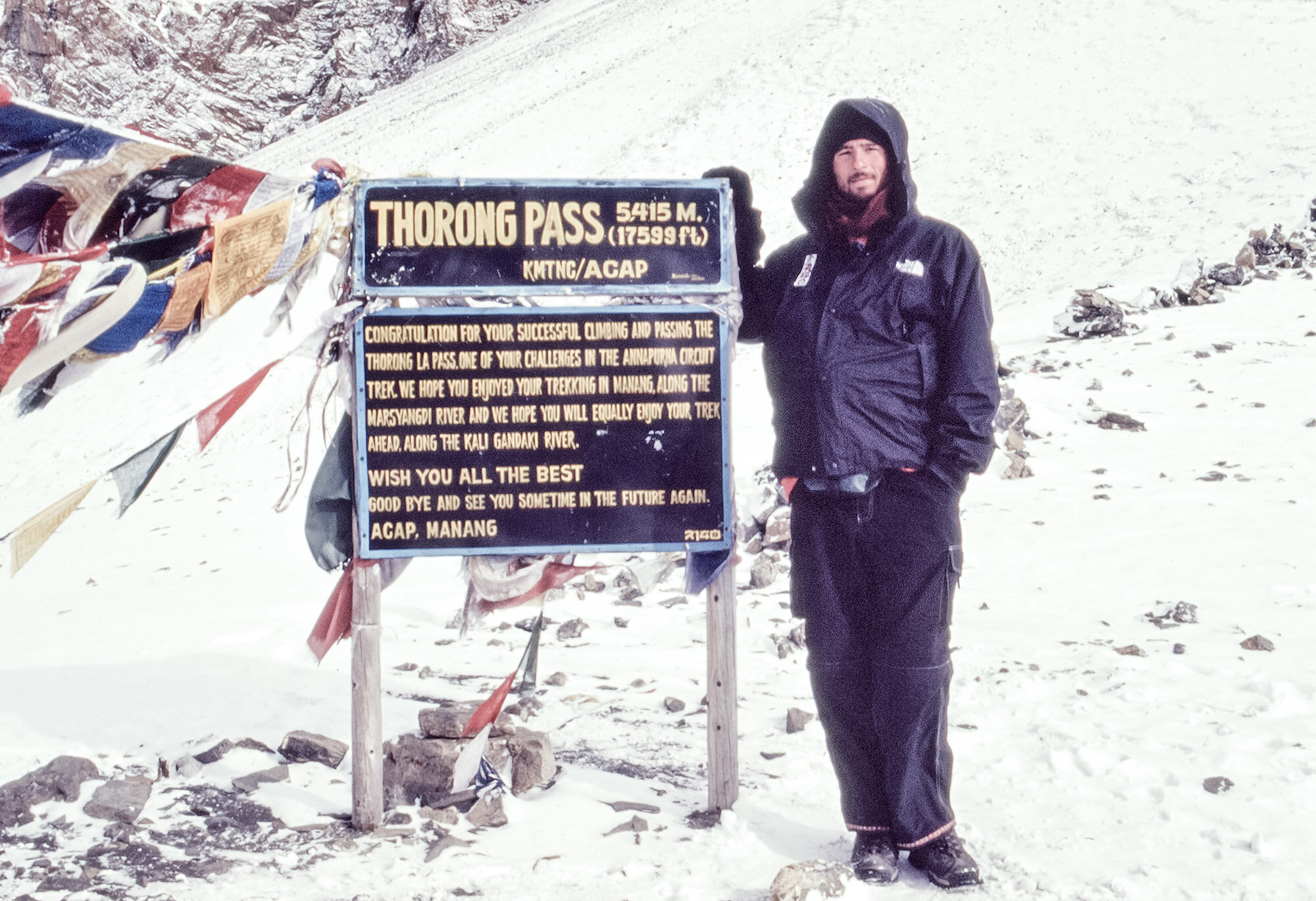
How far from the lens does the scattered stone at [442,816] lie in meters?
3.89

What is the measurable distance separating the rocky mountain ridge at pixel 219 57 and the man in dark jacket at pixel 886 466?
63.8 metres

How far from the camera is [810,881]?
3.17 meters

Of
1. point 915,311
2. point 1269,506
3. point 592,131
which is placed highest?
point 592,131

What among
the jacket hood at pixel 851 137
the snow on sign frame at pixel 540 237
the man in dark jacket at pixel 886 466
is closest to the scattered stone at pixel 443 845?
the man in dark jacket at pixel 886 466

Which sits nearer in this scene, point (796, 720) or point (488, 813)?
point (488, 813)

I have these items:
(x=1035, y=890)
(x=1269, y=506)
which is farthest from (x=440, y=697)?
(x=1269, y=506)

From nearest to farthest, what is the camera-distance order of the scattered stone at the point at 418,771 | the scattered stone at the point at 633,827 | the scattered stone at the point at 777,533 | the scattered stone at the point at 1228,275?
the scattered stone at the point at 633,827 < the scattered stone at the point at 418,771 < the scattered stone at the point at 777,533 < the scattered stone at the point at 1228,275

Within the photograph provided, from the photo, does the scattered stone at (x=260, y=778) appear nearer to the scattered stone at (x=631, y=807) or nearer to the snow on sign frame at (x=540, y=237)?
the scattered stone at (x=631, y=807)

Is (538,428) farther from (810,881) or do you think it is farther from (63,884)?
(63,884)

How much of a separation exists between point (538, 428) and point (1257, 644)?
3.63 meters

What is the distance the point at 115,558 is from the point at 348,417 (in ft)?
23.3

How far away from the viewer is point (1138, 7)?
89.4 feet

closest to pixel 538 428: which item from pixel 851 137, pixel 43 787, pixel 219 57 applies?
pixel 851 137

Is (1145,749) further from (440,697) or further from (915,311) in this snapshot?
(440,697)
